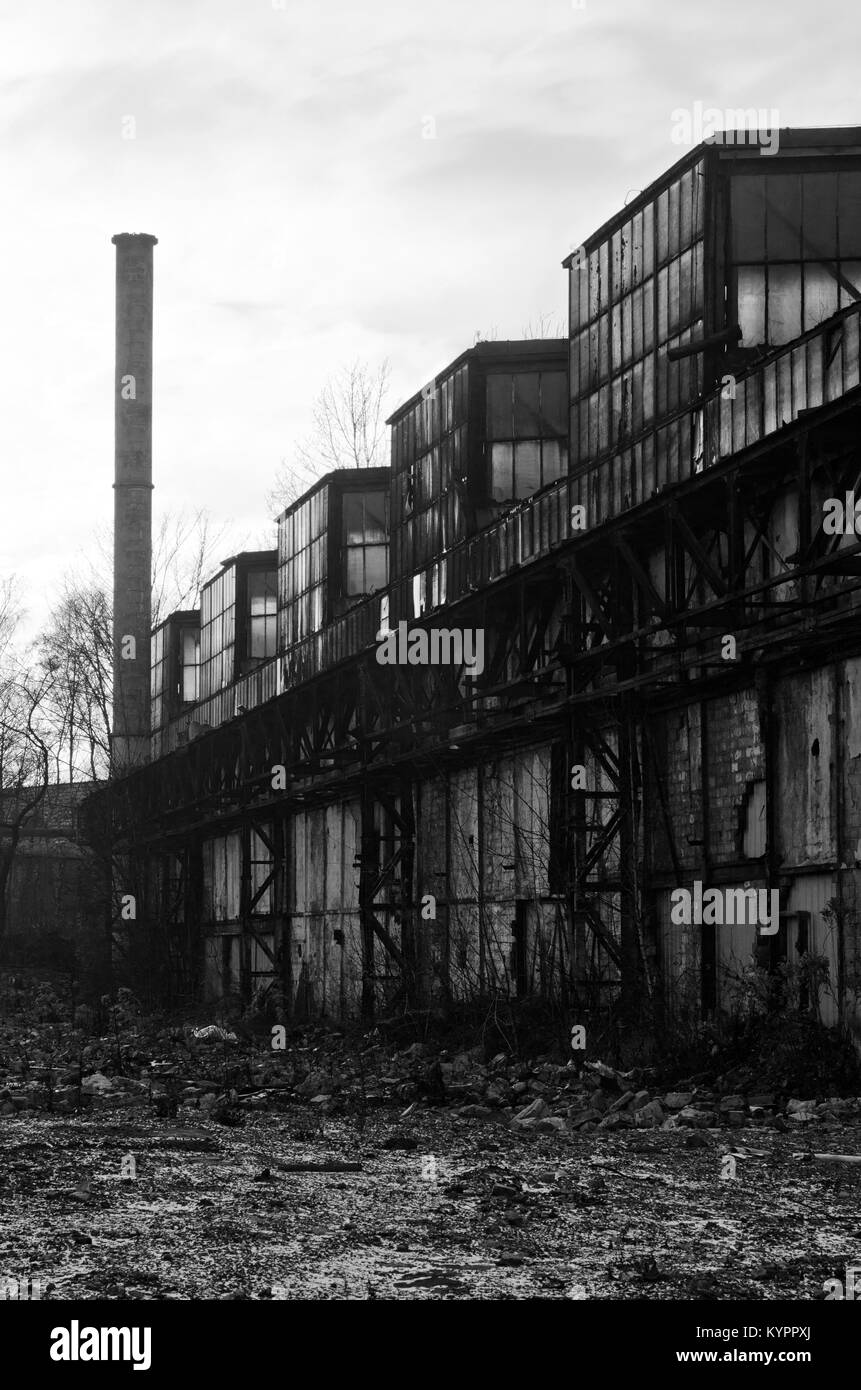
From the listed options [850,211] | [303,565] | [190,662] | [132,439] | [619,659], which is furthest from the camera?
[190,662]

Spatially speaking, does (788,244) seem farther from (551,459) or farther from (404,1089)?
(404,1089)

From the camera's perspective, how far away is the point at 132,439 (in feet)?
133

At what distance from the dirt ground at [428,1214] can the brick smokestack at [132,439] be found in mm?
28774

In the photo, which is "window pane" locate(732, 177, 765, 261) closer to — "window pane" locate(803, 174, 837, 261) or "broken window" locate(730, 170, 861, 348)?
"broken window" locate(730, 170, 861, 348)

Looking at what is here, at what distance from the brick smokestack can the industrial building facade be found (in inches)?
429

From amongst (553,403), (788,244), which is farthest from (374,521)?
(788,244)

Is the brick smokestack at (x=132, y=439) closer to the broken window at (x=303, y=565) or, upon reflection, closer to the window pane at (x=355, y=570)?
the broken window at (x=303, y=565)

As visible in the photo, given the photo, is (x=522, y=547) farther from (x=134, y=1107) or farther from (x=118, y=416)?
(x=118, y=416)

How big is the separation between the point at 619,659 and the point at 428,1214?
30.1ft

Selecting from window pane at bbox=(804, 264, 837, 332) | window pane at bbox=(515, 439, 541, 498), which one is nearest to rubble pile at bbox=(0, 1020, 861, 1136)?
window pane at bbox=(804, 264, 837, 332)

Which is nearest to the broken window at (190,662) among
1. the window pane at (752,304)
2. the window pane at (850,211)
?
the window pane at (752,304)

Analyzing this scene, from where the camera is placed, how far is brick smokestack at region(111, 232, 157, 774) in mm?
40500

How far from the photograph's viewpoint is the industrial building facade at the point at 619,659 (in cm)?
1443
